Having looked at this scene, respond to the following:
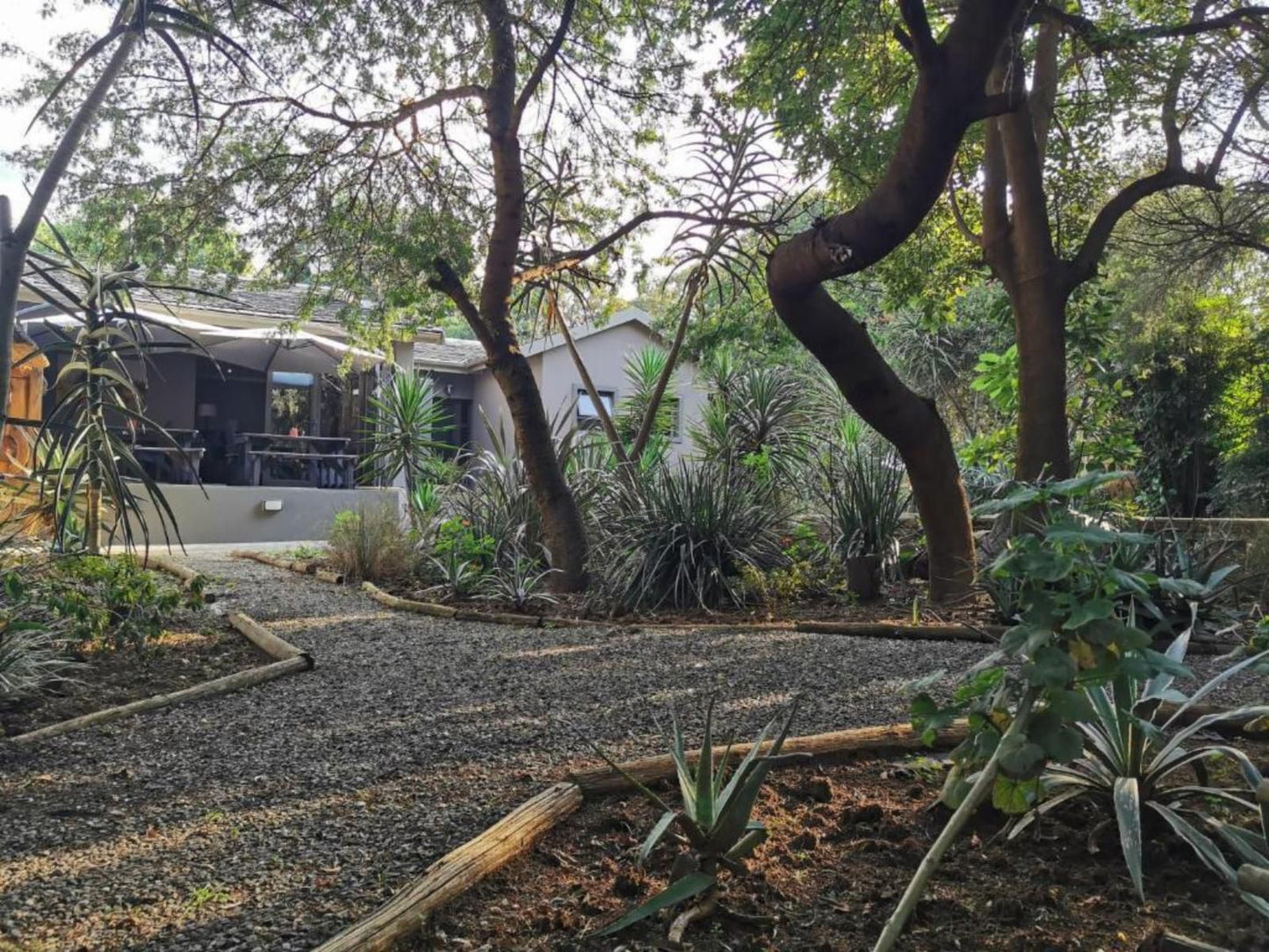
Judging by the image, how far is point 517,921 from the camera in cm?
162

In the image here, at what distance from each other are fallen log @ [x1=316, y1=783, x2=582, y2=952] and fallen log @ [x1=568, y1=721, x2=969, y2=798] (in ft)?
0.27

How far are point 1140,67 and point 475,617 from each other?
6256 mm

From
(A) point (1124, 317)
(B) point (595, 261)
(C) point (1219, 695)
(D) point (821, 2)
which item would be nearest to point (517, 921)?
(C) point (1219, 695)

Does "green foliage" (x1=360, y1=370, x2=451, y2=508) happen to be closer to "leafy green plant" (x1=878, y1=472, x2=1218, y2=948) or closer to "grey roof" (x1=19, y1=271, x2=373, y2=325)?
"grey roof" (x1=19, y1=271, x2=373, y2=325)

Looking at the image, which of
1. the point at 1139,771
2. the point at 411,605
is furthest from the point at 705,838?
the point at 411,605

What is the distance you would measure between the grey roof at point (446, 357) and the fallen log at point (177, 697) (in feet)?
45.0

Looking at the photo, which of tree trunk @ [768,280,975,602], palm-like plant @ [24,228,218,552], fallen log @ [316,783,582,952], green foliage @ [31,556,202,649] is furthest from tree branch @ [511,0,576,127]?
fallen log @ [316,783,582,952]

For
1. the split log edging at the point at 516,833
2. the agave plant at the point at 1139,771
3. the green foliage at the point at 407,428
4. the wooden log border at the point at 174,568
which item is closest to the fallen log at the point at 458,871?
the split log edging at the point at 516,833

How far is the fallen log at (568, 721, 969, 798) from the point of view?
86.6 inches

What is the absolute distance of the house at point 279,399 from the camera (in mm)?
12227

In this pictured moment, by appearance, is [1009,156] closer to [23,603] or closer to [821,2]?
[821,2]

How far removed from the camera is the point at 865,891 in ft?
5.59

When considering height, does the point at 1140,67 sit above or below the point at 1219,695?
above

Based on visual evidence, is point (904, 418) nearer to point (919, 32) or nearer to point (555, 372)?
point (919, 32)
